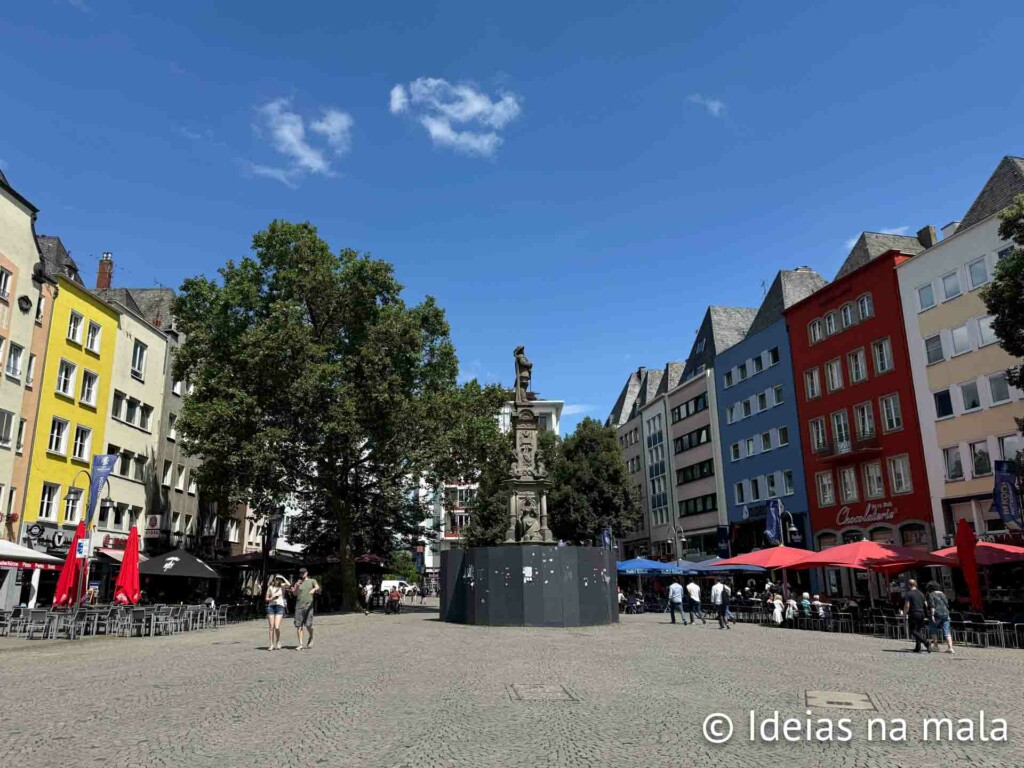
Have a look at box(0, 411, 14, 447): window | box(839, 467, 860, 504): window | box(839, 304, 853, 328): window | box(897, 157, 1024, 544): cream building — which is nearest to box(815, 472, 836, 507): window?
box(839, 467, 860, 504): window

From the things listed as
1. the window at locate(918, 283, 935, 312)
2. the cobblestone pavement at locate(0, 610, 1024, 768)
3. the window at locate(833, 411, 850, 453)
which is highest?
the window at locate(918, 283, 935, 312)

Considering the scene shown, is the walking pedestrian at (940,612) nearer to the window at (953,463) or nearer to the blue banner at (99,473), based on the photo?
the window at (953,463)

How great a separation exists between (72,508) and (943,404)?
40248 millimetres

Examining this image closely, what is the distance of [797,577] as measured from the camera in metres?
47.1

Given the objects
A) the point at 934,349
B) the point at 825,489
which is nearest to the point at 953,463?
the point at 934,349

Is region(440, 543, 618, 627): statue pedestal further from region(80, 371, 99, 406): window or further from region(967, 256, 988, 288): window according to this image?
region(967, 256, 988, 288): window

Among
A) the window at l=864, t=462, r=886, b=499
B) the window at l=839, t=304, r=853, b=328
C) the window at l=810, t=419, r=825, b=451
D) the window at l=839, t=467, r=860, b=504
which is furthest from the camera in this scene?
the window at l=810, t=419, r=825, b=451

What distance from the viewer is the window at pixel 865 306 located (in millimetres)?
43425

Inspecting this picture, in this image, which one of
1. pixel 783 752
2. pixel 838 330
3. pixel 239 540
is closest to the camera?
pixel 783 752

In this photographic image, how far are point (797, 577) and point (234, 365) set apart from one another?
111ft

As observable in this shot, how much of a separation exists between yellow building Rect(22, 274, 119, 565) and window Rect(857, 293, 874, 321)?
39228 mm

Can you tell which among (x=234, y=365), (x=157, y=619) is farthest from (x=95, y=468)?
(x=234, y=365)

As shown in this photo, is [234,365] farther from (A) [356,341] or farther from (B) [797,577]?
(B) [797,577]

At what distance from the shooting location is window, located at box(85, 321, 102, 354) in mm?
36544
